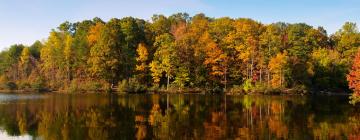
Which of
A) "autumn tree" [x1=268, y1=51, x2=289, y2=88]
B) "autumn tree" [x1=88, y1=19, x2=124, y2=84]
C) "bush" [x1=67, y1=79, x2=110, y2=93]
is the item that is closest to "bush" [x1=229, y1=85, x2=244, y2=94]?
"autumn tree" [x1=268, y1=51, x2=289, y2=88]

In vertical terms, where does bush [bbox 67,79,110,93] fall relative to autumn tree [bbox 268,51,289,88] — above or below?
below

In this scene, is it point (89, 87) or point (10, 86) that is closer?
point (89, 87)

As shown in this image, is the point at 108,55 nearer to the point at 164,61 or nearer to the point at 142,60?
the point at 142,60

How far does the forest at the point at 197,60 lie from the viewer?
240 feet

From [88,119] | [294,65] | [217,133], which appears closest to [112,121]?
[88,119]

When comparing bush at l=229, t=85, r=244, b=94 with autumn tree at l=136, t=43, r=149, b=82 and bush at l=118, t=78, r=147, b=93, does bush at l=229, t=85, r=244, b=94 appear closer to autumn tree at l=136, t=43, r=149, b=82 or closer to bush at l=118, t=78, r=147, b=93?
bush at l=118, t=78, r=147, b=93

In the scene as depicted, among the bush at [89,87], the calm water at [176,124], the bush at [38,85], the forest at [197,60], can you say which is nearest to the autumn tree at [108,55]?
the forest at [197,60]

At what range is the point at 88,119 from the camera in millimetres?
33344

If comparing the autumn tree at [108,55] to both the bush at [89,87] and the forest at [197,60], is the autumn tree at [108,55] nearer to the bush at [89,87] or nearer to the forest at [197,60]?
the forest at [197,60]

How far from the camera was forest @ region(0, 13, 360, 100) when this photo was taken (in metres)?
73.0

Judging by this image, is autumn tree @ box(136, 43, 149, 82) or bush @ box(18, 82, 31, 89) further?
bush @ box(18, 82, 31, 89)

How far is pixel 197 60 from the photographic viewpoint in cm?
7819

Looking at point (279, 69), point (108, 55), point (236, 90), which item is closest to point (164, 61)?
point (108, 55)

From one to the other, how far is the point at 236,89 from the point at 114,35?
2809 centimetres
